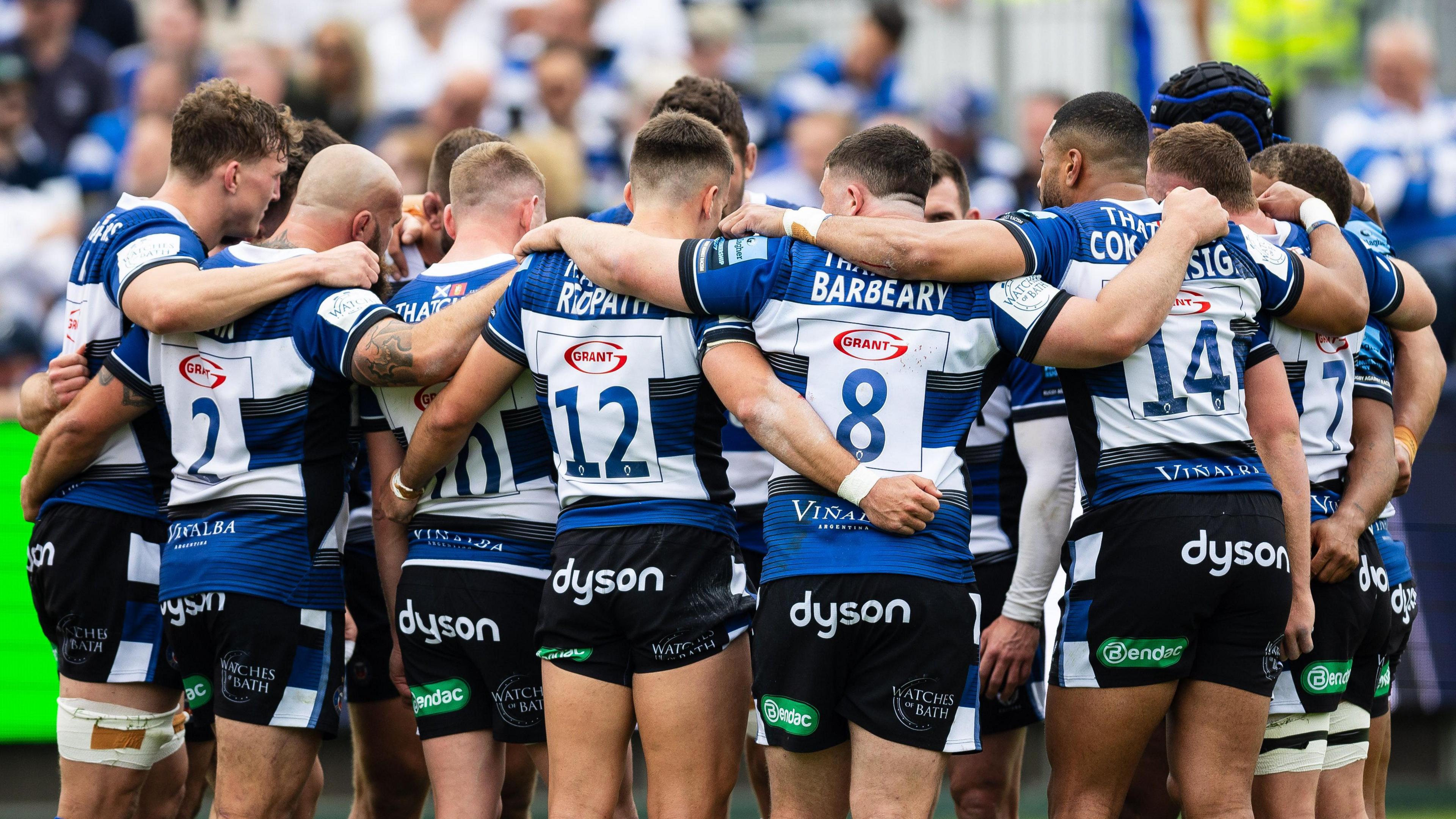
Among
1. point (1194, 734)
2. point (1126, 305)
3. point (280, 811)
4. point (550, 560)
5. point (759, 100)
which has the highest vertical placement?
point (759, 100)

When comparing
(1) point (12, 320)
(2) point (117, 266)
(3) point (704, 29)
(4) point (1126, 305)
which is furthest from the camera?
(3) point (704, 29)

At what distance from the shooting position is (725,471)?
4.75 m

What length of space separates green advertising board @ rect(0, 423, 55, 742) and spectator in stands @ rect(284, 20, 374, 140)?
485 cm

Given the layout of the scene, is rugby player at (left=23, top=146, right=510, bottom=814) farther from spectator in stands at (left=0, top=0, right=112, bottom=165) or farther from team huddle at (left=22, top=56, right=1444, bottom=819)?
spectator in stands at (left=0, top=0, right=112, bottom=165)

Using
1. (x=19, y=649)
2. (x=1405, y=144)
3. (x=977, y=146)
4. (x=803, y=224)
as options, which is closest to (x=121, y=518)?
(x=803, y=224)

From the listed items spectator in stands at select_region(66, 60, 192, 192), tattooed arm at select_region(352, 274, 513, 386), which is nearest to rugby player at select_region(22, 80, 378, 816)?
tattooed arm at select_region(352, 274, 513, 386)

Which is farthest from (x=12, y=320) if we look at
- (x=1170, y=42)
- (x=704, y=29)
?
(x=1170, y=42)

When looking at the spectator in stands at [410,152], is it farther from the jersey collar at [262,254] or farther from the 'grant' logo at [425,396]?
the 'grant' logo at [425,396]

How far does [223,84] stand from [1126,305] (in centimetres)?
339

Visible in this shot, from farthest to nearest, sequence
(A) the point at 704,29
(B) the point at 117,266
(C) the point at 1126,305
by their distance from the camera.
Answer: (A) the point at 704,29 < (B) the point at 117,266 < (C) the point at 1126,305

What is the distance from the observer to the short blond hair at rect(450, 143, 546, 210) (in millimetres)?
5188

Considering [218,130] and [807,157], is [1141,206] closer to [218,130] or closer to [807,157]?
[218,130]

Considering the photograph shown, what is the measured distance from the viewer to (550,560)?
16.0 feet

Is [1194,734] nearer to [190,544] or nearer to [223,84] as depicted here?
[190,544]
